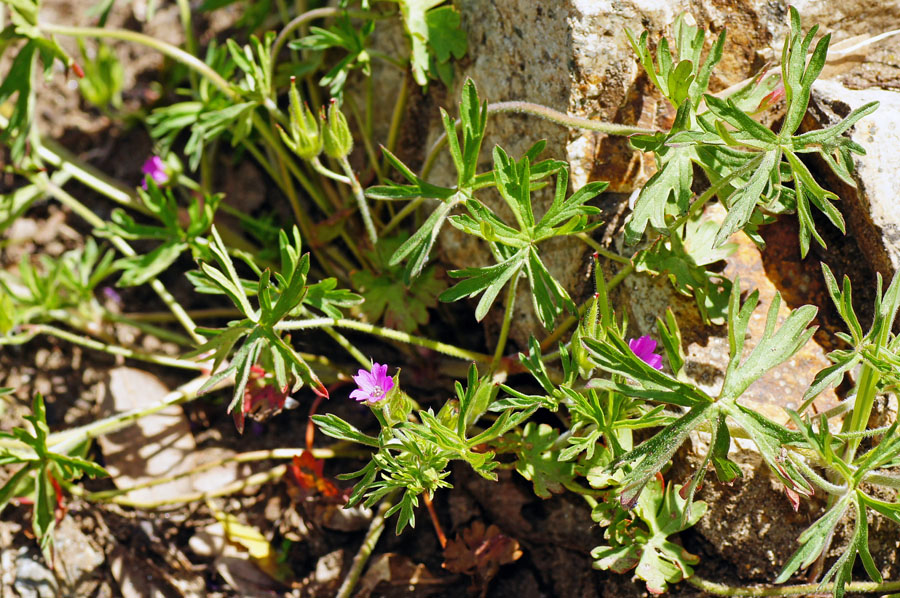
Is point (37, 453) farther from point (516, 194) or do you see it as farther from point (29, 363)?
point (516, 194)

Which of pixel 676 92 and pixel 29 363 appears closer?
pixel 676 92

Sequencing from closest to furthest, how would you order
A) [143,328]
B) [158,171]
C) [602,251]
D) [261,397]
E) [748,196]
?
[748,196] → [602,251] → [261,397] → [143,328] → [158,171]

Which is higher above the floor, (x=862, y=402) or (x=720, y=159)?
(x=720, y=159)

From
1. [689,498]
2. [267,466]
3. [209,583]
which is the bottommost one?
[209,583]

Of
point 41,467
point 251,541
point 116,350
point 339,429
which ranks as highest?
point 339,429

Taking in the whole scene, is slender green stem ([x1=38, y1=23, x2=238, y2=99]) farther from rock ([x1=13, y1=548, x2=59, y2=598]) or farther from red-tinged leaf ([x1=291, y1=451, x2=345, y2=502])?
rock ([x1=13, y1=548, x2=59, y2=598])

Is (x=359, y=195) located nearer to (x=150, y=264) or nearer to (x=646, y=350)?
(x=150, y=264)

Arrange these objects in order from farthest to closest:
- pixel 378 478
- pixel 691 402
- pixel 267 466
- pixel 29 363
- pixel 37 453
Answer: pixel 29 363, pixel 267 466, pixel 378 478, pixel 37 453, pixel 691 402

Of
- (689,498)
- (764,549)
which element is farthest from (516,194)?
(764,549)

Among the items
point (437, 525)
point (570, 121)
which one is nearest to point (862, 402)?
point (570, 121)
